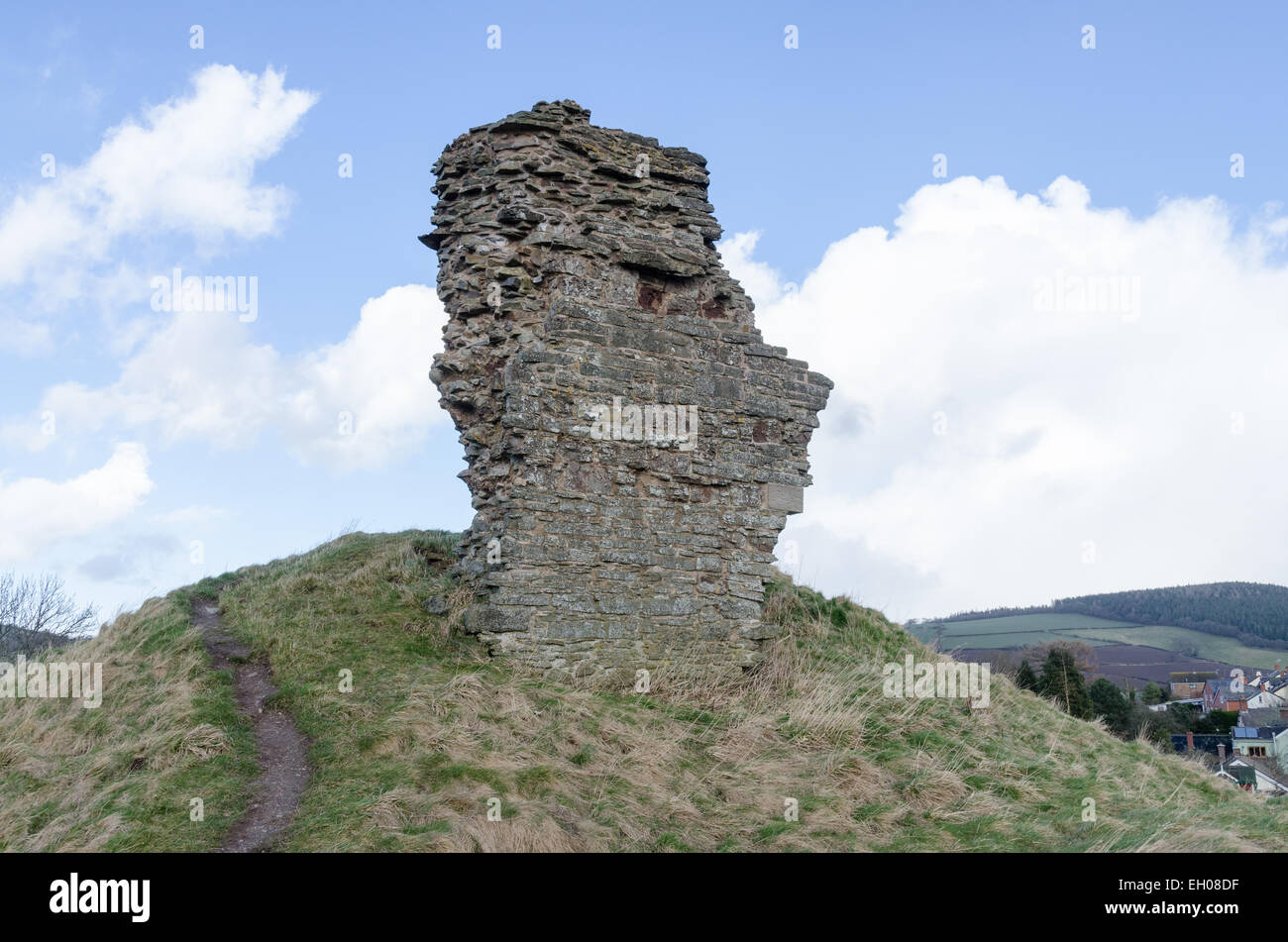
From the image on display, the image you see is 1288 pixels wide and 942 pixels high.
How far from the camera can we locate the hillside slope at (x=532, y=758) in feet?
25.1

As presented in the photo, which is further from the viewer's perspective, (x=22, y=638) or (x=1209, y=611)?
(x=1209, y=611)

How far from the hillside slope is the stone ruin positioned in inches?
32.3

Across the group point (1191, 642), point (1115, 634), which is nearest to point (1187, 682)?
point (1115, 634)

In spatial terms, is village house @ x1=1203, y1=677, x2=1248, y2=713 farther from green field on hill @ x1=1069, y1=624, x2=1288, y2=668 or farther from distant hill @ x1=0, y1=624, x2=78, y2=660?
distant hill @ x1=0, y1=624, x2=78, y2=660

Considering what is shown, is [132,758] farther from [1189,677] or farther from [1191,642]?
[1191,642]

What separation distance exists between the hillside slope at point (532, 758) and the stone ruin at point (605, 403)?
32.3 inches

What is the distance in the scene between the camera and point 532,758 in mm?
8602

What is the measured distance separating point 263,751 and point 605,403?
520 centimetres

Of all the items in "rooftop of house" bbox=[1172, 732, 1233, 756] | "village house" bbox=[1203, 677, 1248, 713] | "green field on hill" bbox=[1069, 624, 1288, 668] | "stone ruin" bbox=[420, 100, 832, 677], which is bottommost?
"rooftop of house" bbox=[1172, 732, 1233, 756]

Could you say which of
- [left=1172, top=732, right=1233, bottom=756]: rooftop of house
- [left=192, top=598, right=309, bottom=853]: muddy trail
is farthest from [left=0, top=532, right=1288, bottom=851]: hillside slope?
[left=1172, top=732, right=1233, bottom=756]: rooftop of house

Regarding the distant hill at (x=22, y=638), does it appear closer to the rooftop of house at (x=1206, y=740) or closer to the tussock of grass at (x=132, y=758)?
the tussock of grass at (x=132, y=758)

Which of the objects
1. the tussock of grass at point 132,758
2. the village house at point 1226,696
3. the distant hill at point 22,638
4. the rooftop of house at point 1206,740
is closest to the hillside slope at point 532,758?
the tussock of grass at point 132,758

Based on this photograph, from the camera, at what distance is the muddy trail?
7.51 m

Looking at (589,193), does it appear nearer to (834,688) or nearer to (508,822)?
(834,688)
